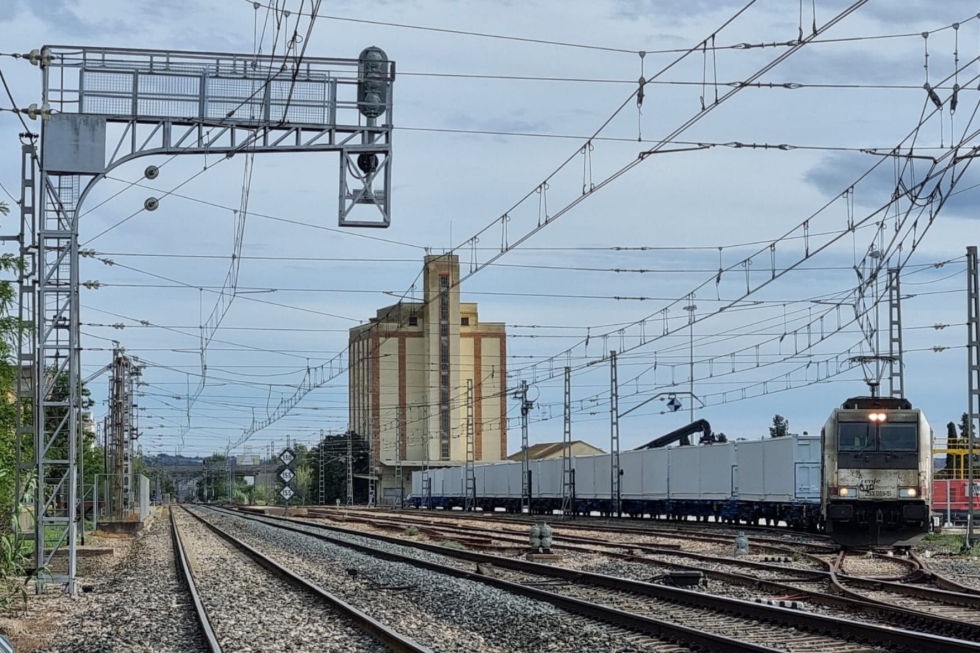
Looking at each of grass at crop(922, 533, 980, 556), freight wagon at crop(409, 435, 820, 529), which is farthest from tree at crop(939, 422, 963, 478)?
grass at crop(922, 533, 980, 556)

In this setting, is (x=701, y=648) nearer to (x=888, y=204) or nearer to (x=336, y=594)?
(x=336, y=594)

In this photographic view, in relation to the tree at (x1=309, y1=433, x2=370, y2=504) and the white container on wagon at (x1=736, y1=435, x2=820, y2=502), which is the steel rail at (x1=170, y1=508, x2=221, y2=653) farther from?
the tree at (x1=309, y1=433, x2=370, y2=504)

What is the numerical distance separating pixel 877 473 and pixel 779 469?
13126 millimetres

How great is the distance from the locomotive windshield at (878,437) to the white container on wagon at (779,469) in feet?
33.2

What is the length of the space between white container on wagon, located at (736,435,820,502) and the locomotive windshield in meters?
10.1

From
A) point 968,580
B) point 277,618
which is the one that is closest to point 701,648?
point 277,618

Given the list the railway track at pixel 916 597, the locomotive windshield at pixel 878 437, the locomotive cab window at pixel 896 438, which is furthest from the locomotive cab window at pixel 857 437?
the railway track at pixel 916 597

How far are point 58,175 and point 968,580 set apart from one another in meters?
15.4

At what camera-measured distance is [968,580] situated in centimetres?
2011

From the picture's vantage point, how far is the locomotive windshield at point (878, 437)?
2808 centimetres

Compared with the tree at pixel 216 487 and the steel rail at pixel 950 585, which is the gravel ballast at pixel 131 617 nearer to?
the steel rail at pixel 950 585

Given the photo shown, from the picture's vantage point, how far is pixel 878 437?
92.1ft

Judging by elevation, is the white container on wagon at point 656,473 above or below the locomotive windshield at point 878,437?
below

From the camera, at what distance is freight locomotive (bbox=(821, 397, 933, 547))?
27.3 m
